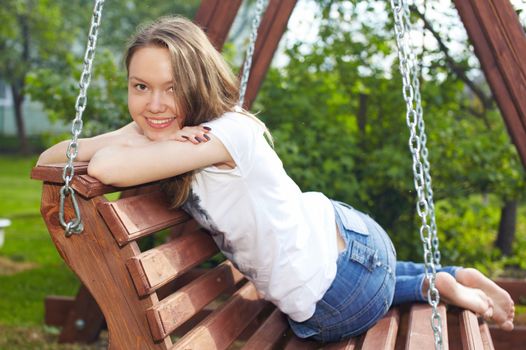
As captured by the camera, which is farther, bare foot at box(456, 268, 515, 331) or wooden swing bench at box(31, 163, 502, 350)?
bare foot at box(456, 268, 515, 331)

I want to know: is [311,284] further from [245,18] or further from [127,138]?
[245,18]

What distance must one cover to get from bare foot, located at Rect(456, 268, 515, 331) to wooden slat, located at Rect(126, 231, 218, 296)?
97 centimetres

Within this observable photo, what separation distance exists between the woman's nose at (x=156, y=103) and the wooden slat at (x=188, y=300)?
0.55m

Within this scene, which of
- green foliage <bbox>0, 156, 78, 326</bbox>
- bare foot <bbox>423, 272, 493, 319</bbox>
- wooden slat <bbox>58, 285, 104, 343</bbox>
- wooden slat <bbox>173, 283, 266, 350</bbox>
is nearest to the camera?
wooden slat <bbox>173, 283, 266, 350</bbox>

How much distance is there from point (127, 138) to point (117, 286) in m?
0.62

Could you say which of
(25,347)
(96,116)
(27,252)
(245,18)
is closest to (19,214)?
(27,252)

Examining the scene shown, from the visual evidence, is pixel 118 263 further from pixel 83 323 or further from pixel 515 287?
pixel 515 287

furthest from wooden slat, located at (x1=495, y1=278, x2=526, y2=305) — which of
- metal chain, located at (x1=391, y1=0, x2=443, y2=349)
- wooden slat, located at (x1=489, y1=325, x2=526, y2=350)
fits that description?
metal chain, located at (x1=391, y1=0, x2=443, y2=349)

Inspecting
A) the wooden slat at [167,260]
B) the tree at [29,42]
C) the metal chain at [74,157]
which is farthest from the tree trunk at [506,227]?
the tree at [29,42]

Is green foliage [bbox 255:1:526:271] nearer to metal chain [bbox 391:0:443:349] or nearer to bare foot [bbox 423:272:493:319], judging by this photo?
bare foot [bbox 423:272:493:319]

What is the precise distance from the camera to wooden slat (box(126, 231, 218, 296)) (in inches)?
73.9

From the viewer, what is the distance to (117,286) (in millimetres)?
1916

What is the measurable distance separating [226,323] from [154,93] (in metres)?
0.80

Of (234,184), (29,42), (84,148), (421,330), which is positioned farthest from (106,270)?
(29,42)
